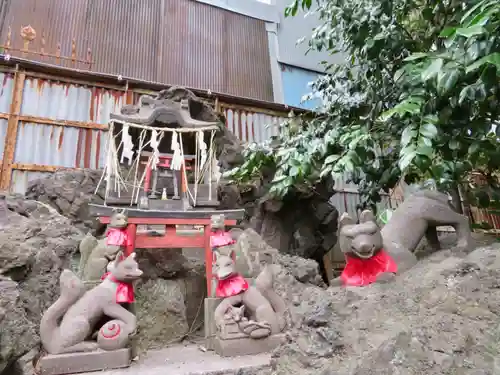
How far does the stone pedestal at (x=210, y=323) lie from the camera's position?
10.3ft

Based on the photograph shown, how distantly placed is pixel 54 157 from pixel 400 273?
690cm

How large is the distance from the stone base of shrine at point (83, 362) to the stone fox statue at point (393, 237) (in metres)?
2.02

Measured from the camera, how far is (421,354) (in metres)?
1.48

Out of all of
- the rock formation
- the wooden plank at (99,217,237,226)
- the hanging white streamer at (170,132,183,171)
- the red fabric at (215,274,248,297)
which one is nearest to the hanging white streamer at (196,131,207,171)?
the hanging white streamer at (170,132,183,171)

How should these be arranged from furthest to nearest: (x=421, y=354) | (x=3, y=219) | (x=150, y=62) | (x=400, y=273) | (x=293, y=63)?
(x=293, y=63) → (x=150, y=62) → (x=3, y=219) → (x=400, y=273) → (x=421, y=354)

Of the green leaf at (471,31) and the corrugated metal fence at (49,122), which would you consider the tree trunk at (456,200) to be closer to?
the green leaf at (471,31)

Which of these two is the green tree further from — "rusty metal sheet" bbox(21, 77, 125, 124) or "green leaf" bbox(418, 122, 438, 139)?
"rusty metal sheet" bbox(21, 77, 125, 124)

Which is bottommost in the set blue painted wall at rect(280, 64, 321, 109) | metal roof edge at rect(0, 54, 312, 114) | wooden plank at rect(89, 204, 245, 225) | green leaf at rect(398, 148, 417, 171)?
wooden plank at rect(89, 204, 245, 225)

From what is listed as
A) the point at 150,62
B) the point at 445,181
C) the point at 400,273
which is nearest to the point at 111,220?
the point at 400,273

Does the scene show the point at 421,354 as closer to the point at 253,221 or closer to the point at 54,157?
the point at 253,221

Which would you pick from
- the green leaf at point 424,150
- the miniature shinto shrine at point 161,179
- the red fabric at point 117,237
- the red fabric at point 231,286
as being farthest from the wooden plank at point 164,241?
the green leaf at point 424,150

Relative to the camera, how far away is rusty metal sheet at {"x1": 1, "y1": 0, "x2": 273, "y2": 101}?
26.0 feet

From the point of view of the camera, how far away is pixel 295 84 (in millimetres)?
10039

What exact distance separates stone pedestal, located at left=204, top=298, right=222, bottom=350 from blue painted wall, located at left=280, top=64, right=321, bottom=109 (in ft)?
24.4
